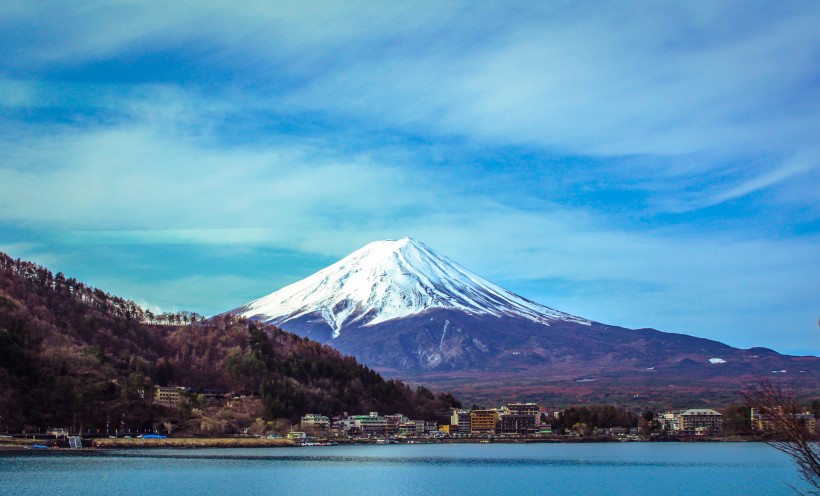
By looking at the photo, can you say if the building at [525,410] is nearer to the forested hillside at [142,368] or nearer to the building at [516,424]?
the building at [516,424]

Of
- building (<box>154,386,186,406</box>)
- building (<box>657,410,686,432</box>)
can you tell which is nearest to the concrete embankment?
building (<box>154,386,186,406</box>)

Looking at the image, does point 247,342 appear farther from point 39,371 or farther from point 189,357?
point 39,371

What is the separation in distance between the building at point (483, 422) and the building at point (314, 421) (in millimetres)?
19347

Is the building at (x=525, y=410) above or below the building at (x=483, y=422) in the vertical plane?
above

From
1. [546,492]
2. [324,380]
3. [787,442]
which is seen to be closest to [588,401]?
[324,380]

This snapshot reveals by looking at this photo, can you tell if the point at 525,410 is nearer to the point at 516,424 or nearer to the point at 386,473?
the point at 516,424

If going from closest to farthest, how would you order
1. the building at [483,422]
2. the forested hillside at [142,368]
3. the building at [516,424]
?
1. the forested hillside at [142,368]
2. the building at [516,424]
3. the building at [483,422]

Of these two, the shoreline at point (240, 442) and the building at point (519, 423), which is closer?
the shoreline at point (240, 442)

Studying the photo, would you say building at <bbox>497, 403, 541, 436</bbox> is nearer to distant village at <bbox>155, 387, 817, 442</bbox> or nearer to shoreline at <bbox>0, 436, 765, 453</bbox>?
distant village at <bbox>155, 387, 817, 442</bbox>

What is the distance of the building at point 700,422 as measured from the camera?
10450 centimetres

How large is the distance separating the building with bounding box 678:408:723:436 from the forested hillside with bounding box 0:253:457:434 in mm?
26233

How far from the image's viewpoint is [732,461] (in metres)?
64.3

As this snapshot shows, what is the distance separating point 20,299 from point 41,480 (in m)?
54.3

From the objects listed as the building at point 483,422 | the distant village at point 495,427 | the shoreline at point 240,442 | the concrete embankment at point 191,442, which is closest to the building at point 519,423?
the distant village at point 495,427
